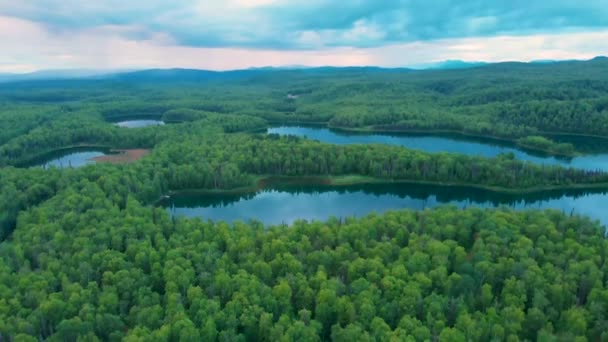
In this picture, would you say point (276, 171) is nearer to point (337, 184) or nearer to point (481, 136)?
point (337, 184)

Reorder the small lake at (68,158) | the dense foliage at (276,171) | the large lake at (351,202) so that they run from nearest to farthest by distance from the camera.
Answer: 1. the large lake at (351,202)
2. the dense foliage at (276,171)
3. the small lake at (68,158)

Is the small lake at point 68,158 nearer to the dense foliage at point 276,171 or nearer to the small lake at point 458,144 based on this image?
the dense foliage at point 276,171

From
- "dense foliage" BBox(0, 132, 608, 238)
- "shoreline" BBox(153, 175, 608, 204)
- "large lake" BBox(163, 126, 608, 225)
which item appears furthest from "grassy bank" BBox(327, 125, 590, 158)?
"large lake" BBox(163, 126, 608, 225)

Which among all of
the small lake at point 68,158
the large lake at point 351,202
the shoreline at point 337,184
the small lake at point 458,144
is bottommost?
the large lake at point 351,202

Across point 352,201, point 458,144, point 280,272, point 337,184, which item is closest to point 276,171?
point 337,184

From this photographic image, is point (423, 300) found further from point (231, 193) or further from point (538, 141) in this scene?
point (538, 141)

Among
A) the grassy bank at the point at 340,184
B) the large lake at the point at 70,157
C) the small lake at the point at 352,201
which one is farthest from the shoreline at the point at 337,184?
the large lake at the point at 70,157

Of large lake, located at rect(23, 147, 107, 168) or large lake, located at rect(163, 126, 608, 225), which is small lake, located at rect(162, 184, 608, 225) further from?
large lake, located at rect(23, 147, 107, 168)
